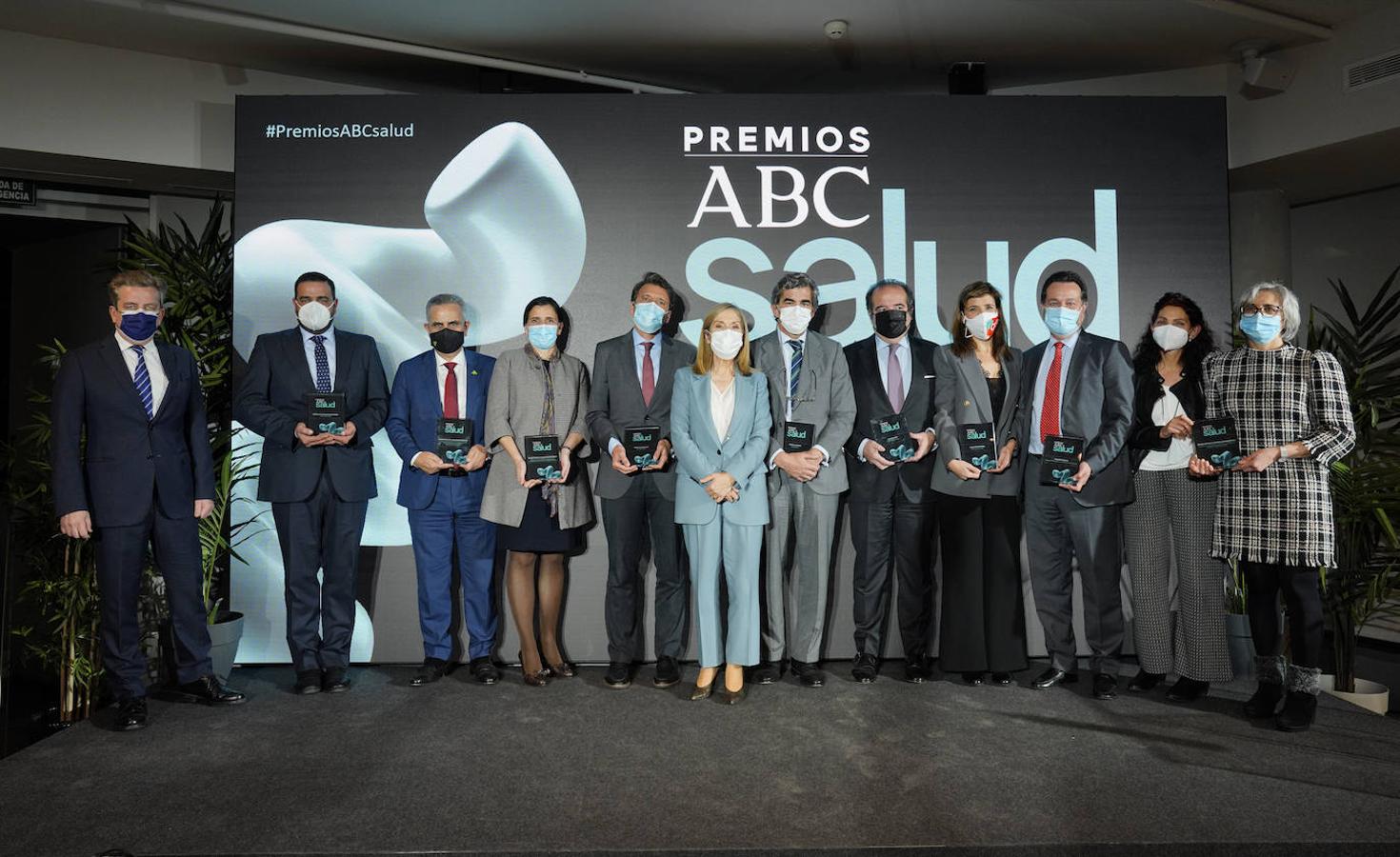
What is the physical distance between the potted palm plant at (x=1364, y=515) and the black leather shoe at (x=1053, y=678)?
4.09ft

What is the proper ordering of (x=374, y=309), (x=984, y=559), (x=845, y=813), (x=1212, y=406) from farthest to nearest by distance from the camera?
1. (x=374, y=309)
2. (x=984, y=559)
3. (x=1212, y=406)
4. (x=845, y=813)

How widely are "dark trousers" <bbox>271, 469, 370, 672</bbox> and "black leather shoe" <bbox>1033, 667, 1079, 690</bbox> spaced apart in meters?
2.92

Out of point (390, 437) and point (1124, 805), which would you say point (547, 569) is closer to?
point (390, 437)

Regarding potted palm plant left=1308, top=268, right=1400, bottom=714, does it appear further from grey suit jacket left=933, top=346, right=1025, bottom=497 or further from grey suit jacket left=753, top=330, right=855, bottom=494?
grey suit jacket left=753, top=330, right=855, bottom=494

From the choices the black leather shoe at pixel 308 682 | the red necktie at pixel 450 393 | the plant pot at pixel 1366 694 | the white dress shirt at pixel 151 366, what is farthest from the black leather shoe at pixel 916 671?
the white dress shirt at pixel 151 366

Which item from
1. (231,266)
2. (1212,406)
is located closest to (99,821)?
(231,266)

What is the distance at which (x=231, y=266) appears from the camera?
476cm

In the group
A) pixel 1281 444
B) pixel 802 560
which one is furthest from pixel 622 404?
pixel 1281 444

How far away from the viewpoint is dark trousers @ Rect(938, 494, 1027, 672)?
408 cm

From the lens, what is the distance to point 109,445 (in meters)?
3.63

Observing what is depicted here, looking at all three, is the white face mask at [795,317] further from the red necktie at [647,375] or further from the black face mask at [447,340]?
the black face mask at [447,340]

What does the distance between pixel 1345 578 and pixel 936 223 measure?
96.3 inches

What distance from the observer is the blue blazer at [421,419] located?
13.6 feet

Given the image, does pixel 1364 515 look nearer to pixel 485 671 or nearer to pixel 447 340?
pixel 485 671
